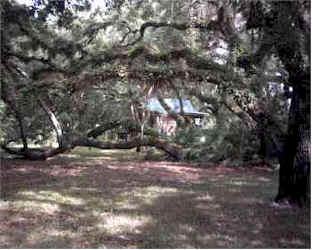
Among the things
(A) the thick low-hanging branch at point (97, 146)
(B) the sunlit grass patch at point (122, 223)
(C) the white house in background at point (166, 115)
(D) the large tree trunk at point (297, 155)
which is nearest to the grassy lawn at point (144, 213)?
(B) the sunlit grass patch at point (122, 223)

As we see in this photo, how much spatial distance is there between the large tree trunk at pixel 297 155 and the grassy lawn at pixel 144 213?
35 centimetres

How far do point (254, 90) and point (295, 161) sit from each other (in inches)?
85.9

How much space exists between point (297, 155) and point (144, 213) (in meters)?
2.44

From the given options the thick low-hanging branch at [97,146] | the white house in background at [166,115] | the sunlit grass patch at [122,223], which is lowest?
the sunlit grass patch at [122,223]

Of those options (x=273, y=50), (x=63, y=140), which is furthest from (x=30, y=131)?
(x=273, y=50)

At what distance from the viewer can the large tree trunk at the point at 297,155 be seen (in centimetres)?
616

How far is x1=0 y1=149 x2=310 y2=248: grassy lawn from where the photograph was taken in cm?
452

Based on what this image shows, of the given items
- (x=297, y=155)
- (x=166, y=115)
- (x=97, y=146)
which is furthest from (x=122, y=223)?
(x=166, y=115)

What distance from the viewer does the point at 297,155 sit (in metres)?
6.23

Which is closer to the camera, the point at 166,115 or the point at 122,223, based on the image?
the point at 122,223

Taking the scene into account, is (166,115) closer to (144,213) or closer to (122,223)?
(144,213)

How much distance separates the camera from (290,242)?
15.0ft

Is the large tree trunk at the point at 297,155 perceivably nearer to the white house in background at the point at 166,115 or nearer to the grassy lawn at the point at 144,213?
the grassy lawn at the point at 144,213

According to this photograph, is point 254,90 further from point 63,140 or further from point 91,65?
point 63,140
